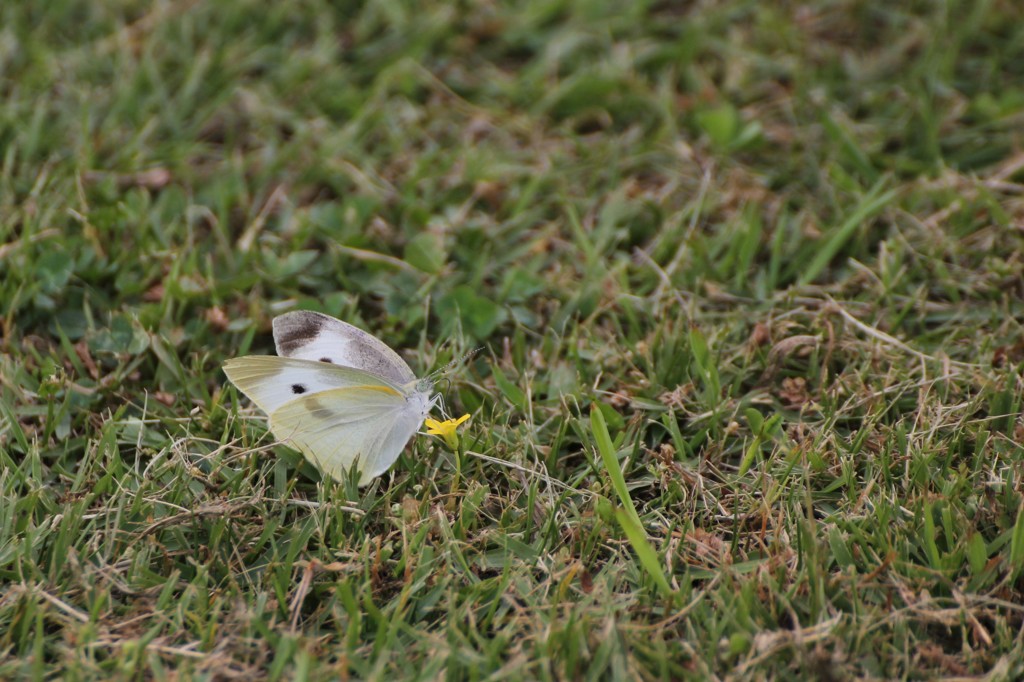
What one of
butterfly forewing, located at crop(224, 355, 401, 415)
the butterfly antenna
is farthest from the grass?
butterfly forewing, located at crop(224, 355, 401, 415)

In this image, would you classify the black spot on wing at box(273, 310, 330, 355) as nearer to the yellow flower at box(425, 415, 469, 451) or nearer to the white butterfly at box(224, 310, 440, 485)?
the white butterfly at box(224, 310, 440, 485)

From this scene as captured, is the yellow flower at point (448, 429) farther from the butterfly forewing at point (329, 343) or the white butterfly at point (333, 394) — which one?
the butterfly forewing at point (329, 343)

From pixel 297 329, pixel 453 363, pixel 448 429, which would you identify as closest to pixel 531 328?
pixel 453 363

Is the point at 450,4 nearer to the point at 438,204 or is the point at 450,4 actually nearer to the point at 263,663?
the point at 438,204

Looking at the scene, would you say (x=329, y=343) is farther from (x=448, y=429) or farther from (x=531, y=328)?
(x=531, y=328)

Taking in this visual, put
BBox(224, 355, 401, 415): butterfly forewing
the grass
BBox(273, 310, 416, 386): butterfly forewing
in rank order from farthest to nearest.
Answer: BBox(273, 310, 416, 386): butterfly forewing < BBox(224, 355, 401, 415): butterfly forewing < the grass
